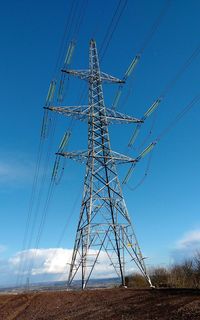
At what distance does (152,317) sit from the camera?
1126cm

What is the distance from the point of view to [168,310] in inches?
459

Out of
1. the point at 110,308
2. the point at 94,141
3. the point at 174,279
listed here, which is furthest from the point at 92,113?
the point at 110,308

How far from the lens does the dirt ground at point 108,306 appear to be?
37.8ft

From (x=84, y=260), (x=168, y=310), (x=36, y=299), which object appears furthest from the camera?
(x=84, y=260)

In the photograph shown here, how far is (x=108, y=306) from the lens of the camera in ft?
50.8

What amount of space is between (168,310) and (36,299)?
1330 cm

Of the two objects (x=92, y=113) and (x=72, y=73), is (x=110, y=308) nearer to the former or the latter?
(x=92, y=113)

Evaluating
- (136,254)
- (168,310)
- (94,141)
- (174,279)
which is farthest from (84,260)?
(168,310)

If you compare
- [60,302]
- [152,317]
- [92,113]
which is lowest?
[152,317]

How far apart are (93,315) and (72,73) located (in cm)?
2422

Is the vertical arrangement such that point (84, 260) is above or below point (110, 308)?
above

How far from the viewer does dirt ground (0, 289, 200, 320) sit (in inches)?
454

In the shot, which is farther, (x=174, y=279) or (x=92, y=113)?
(x=92, y=113)

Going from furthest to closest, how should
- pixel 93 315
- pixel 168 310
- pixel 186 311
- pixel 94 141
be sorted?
pixel 94 141, pixel 93 315, pixel 168 310, pixel 186 311
